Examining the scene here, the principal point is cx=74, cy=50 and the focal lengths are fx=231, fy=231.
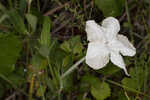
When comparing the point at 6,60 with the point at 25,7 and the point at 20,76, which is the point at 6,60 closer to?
the point at 20,76

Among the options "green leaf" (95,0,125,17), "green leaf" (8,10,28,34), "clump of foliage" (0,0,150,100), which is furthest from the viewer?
"green leaf" (95,0,125,17)

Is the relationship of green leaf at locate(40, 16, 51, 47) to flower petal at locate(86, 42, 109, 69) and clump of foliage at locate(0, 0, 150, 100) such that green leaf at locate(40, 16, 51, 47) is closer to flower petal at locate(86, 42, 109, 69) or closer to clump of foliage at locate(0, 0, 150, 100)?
clump of foliage at locate(0, 0, 150, 100)

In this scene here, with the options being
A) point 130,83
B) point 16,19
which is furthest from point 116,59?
point 16,19

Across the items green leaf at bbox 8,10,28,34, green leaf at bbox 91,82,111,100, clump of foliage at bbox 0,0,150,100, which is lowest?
green leaf at bbox 91,82,111,100

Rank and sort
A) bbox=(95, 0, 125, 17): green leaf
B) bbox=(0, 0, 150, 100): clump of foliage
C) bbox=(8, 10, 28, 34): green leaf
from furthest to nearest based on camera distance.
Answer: bbox=(95, 0, 125, 17): green leaf → bbox=(0, 0, 150, 100): clump of foliage → bbox=(8, 10, 28, 34): green leaf

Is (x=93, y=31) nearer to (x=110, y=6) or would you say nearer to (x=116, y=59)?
(x=116, y=59)

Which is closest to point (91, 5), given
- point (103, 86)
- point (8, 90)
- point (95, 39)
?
point (95, 39)

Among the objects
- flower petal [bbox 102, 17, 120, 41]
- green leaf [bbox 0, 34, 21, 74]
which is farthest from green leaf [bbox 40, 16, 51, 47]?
flower petal [bbox 102, 17, 120, 41]

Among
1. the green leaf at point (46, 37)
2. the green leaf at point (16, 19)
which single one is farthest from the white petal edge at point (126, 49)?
the green leaf at point (16, 19)
